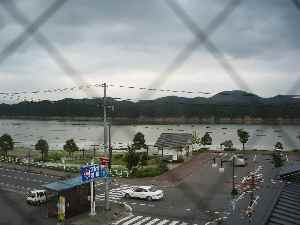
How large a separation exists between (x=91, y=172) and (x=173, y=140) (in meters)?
9.11

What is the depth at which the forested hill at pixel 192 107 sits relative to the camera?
54.8 inches

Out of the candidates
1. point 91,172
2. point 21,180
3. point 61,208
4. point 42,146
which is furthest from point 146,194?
point 42,146

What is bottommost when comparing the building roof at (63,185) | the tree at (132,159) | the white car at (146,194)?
the white car at (146,194)

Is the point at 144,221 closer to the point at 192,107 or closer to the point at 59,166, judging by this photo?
the point at 192,107

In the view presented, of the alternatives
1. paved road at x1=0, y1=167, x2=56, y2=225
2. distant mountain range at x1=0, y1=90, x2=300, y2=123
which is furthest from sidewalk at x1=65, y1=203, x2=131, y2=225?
distant mountain range at x1=0, y1=90, x2=300, y2=123

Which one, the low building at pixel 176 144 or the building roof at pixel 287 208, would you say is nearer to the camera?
the building roof at pixel 287 208

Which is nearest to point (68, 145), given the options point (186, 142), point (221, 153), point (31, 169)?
point (31, 169)

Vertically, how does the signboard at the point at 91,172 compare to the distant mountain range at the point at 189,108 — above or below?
below

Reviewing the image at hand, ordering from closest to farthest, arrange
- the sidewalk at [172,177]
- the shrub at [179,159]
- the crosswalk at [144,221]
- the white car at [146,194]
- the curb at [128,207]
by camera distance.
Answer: the crosswalk at [144,221] → the curb at [128,207] → the white car at [146,194] → the sidewalk at [172,177] → the shrub at [179,159]

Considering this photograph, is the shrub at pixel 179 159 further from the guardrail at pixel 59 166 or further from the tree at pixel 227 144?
the tree at pixel 227 144

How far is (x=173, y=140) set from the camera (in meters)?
17.1

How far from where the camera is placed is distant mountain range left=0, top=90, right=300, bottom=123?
4.56 feet

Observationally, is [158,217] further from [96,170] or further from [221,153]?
[221,153]

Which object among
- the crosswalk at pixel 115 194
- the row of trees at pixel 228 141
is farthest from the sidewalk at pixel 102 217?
the row of trees at pixel 228 141
